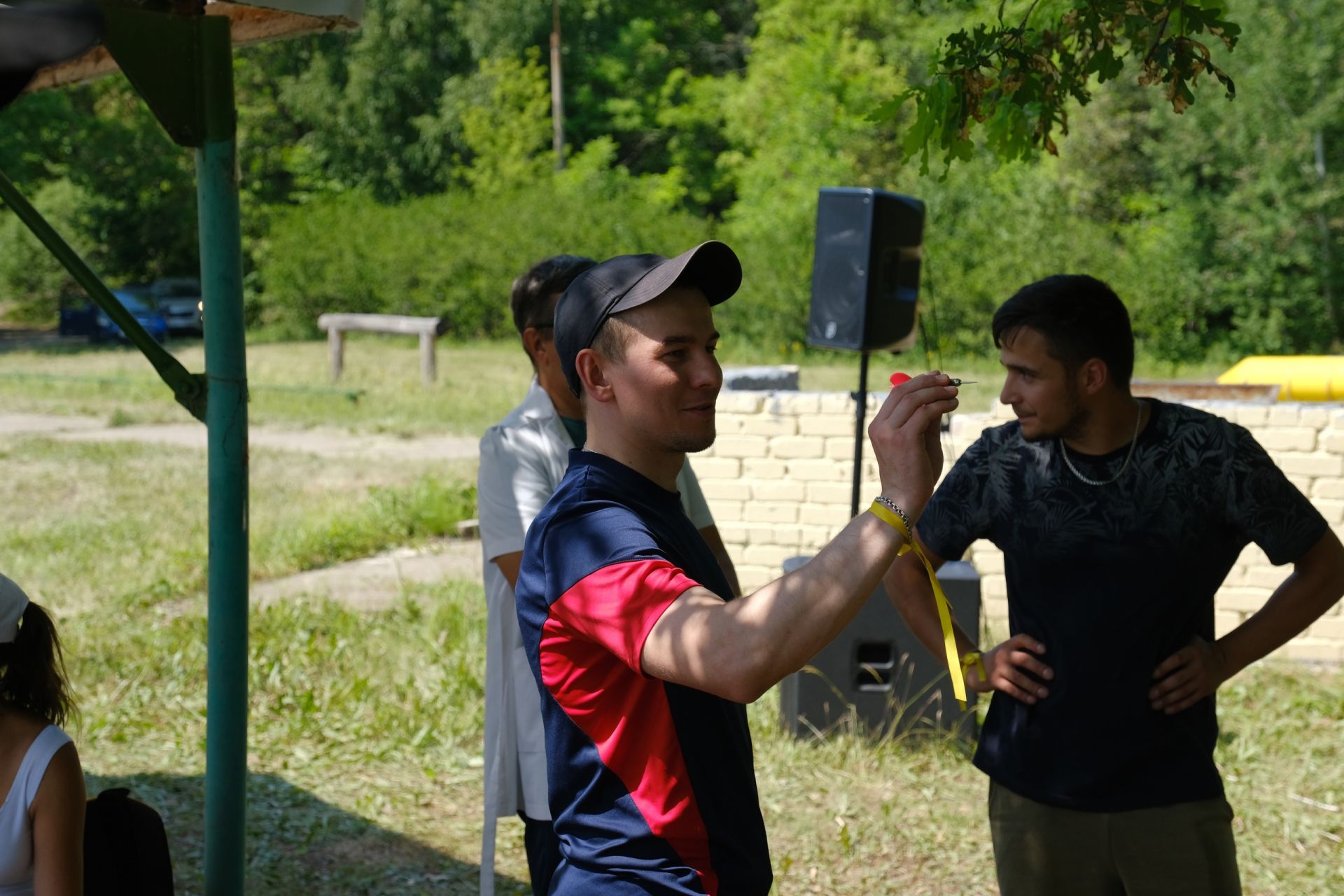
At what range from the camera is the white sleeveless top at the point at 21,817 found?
2.28 m

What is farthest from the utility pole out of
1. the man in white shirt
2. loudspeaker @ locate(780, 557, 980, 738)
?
the man in white shirt

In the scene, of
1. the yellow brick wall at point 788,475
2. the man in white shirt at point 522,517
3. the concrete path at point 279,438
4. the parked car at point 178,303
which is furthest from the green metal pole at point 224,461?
the parked car at point 178,303

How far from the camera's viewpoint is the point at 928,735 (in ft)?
17.8

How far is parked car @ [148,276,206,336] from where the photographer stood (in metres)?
28.4

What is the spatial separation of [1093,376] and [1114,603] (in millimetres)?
441

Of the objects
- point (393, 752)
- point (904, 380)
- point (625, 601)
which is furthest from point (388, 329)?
point (625, 601)

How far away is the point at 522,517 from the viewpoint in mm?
2943

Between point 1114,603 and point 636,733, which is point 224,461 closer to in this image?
point 636,733

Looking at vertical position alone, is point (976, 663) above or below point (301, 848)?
above

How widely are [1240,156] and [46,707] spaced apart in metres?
24.2

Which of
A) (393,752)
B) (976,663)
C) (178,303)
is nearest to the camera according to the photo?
(976,663)

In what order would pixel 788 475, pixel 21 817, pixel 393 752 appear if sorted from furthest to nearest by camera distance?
pixel 788 475 → pixel 393 752 → pixel 21 817

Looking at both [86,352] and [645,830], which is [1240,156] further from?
[645,830]

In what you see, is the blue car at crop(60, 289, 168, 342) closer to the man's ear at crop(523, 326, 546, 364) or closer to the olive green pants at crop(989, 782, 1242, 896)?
the man's ear at crop(523, 326, 546, 364)
